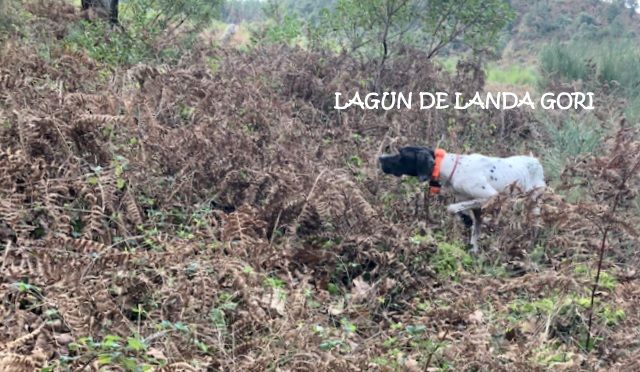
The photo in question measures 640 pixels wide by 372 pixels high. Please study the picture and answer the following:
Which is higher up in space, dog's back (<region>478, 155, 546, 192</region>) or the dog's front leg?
dog's back (<region>478, 155, 546, 192</region>)

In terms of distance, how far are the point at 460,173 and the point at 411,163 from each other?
428 millimetres

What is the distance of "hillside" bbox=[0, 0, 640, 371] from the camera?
10.5 ft

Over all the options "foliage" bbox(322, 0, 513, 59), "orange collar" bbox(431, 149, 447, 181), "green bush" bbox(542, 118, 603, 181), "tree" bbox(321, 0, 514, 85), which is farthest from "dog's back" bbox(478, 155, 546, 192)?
"foliage" bbox(322, 0, 513, 59)

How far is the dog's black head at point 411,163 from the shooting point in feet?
18.3

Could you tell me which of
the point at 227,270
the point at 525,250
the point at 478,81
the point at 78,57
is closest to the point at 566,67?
the point at 478,81

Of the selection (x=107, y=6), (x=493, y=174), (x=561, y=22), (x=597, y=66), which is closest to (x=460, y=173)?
(x=493, y=174)

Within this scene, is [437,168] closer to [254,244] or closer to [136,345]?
[254,244]

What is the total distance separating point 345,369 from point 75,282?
1389 mm

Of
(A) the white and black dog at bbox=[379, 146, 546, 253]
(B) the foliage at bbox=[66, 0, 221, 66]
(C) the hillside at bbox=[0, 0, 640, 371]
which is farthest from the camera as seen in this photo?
(B) the foliage at bbox=[66, 0, 221, 66]

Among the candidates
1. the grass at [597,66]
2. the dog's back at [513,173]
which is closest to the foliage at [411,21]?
the grass at [597,66]

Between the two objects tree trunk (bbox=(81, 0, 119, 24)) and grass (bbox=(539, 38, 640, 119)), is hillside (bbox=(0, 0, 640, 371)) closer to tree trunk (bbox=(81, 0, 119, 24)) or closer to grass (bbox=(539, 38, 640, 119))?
tree trunk (bbox=(81, 0, 119, 24))

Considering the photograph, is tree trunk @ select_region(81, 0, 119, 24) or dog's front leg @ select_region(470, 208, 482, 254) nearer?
dog's front leg @ select_region(470, 208, 482, 254)

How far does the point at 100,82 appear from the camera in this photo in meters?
6.32

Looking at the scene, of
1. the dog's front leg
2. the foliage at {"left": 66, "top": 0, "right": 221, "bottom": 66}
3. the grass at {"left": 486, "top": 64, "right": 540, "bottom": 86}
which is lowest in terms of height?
the dog's front leg
